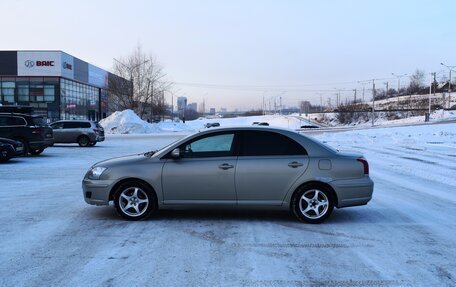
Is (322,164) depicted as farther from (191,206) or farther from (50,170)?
(50,170)

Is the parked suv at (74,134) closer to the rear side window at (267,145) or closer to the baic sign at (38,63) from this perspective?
the rear side window at (267,145)

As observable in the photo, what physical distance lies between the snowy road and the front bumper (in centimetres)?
33

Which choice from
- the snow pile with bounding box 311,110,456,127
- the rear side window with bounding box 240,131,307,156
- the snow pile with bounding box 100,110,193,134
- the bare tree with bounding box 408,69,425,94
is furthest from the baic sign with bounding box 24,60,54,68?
the bare tree with bounding box 408,69,425,94

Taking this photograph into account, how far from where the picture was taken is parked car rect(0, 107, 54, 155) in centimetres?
1950

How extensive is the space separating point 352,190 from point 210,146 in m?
2.35

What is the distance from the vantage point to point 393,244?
→ 20.3ft

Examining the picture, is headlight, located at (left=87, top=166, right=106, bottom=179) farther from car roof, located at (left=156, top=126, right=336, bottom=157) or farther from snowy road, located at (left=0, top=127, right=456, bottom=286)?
car roof, located at (left=156, top=126, right=336, bottom=157)

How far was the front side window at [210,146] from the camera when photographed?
24.4 feet

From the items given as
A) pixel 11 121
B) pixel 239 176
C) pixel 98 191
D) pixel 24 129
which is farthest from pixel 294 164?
pixel 11 121

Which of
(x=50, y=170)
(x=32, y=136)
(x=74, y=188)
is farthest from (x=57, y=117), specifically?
(x=74, y=188)

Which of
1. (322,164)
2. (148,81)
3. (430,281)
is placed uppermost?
(148,81)

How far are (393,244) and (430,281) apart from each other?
1401 millimetres

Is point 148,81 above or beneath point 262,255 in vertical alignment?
above

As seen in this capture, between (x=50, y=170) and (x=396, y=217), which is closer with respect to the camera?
(x=396, y=217)
